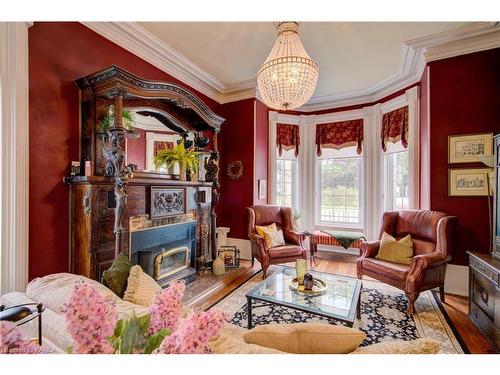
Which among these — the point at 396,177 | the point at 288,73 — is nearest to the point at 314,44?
the point at 288,73

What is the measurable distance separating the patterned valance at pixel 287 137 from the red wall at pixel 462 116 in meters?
2.42

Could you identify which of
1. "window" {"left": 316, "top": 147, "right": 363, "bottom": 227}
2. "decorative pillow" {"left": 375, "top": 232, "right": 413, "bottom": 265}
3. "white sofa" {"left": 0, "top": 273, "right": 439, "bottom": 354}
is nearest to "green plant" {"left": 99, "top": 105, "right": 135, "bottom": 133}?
"white sofa" {"left": 0, "top": 273, "right": 439, "bottom": 354}

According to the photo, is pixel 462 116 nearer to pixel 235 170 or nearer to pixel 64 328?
pixel 235 170

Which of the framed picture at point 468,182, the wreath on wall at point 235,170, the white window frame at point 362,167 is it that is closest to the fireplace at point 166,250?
the wreath on wall at point 235,170

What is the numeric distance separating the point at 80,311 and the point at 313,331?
0.85 m

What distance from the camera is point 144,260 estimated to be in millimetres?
2656

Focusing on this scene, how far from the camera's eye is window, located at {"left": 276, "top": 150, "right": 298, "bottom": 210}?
5.10m

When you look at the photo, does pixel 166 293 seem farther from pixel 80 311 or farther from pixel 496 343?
pixel 496 343

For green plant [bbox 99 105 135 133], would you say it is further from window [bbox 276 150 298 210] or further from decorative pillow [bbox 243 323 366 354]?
window [bbox 276 150 298 210]

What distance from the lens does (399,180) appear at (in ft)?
14.0

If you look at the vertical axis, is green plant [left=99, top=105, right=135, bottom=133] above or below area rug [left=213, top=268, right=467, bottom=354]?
above

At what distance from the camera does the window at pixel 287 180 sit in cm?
510

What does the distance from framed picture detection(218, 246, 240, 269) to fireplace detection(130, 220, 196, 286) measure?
2.05 ft
